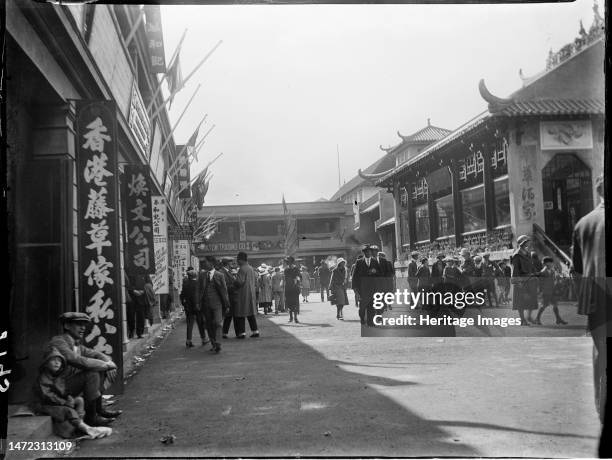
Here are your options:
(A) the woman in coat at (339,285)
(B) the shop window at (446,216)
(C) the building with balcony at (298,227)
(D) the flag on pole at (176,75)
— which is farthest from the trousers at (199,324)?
(B) the shop window at (446,216)

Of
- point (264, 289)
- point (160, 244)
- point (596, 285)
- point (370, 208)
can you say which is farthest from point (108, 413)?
point (264, 289)

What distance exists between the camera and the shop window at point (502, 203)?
577cm

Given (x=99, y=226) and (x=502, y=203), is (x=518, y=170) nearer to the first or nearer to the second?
(x=502, y=203)

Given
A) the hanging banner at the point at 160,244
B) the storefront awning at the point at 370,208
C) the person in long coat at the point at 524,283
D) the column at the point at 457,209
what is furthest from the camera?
the hanging banner at the point at 160,244

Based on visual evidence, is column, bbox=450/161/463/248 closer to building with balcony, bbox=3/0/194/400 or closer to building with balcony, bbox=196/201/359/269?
building with balcony, bbox=196/201/359/269

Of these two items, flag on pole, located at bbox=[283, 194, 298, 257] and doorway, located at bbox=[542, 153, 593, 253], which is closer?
doorway, located at bbox=[542, 153, 593, 253]

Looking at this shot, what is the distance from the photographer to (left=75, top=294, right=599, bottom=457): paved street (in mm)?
4277

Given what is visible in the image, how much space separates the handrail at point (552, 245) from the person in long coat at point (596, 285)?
499 millimetres

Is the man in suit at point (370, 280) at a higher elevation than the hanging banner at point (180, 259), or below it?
below

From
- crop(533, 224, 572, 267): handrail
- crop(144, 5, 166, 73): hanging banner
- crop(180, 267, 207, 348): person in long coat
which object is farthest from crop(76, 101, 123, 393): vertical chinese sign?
crop(144, 5, 166, 73): hanging banner

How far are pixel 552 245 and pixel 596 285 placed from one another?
1.09 metres

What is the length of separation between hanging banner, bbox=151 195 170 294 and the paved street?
378cm

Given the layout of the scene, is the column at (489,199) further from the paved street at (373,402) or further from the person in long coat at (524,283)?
the paved street at (373,402)

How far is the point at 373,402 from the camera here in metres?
5.42
